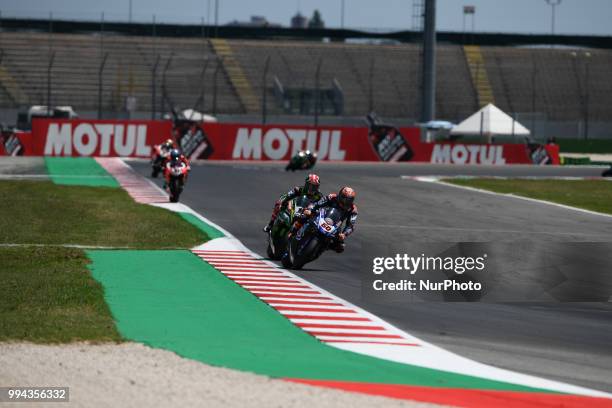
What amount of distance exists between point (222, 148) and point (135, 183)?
787 inches

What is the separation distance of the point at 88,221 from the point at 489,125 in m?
46.1

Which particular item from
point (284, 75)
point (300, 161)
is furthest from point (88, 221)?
point (284, 75)

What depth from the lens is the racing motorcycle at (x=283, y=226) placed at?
18.8 meters

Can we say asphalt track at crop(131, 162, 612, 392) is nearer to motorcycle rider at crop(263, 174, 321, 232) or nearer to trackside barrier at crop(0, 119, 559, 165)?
motorcycle rider at crop(263, 174, 321, 232)

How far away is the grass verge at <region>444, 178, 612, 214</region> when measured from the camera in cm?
3575

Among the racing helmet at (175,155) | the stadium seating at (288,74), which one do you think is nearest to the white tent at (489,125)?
the stadium seating at (288,74)

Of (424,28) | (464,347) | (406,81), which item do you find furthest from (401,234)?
(406,81)

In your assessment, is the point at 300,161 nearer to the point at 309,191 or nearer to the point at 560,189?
the point at 560,189

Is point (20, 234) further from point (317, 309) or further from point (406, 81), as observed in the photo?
point (406, 81)

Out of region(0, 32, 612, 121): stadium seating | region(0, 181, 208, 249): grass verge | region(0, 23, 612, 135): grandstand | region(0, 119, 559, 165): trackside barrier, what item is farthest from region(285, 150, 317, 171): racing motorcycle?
region(0, 23, 612, 135): grandstand

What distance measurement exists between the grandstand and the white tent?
6250mm

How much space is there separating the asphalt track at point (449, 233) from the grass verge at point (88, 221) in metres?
1.42

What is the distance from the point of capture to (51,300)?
46.0 feet

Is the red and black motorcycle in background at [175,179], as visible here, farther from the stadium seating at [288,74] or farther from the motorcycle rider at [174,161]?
the stadium seating at [288,74]
